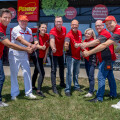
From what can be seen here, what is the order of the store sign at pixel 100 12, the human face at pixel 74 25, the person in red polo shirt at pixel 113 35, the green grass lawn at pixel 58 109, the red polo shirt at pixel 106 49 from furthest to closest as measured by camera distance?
the store sign at pixel 100 12
the human face at pixel 74 25
the red polo shirt at pixel 106 49
the person in red polo shirt at pixel 113 35
the green grass lawn at pixel 58 109

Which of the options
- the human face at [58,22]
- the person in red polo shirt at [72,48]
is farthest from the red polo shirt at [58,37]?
the person in red polo shirt at [72,48]

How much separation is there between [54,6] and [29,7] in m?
1.63

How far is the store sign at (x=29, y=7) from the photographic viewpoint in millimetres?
10320

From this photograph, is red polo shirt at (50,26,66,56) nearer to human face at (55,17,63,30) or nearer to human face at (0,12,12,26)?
human face at (55,17,63,30)

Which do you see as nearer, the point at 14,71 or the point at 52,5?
the point at 14,71

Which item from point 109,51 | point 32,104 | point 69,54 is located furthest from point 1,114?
point 109,51

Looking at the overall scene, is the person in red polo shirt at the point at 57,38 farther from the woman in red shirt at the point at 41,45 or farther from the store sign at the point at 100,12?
the store sign at the point at 100,12

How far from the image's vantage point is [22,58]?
417 centimetres

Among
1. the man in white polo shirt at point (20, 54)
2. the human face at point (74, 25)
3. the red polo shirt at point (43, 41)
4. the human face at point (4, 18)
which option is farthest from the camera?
the red polo shirt at point (43, 41)

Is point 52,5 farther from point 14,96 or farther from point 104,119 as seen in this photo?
point 104,119

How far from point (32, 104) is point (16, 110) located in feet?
1.53

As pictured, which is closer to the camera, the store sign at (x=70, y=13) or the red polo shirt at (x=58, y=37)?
the red polo shirt at (x=58, y=37)

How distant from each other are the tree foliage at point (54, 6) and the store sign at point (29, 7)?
0.52 m

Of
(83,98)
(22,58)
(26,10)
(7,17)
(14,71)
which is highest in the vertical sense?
(26,10)
